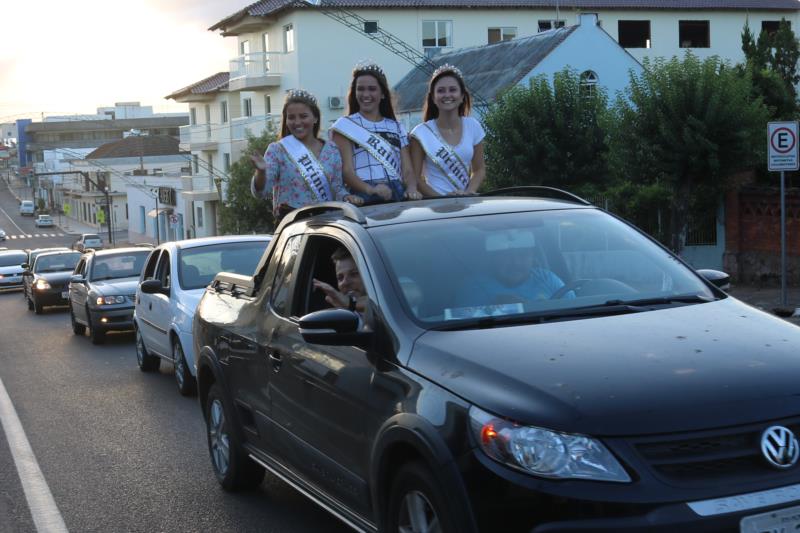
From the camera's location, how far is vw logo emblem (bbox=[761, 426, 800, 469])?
3.78 meters

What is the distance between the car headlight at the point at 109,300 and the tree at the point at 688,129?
1181 cm

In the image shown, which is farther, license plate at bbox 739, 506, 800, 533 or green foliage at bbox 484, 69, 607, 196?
green foliage at bbox 484, 69, 607, 196

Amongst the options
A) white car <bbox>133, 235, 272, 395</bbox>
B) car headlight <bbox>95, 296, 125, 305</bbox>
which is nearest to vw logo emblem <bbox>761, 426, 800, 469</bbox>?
white car <bbox>133, 235, 272, 395</bbox>

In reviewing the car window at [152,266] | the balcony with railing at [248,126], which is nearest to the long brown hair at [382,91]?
the car window at [152,266]

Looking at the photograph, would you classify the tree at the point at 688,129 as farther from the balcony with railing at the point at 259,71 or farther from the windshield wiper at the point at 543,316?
the balcony with railing at the point at 259,71

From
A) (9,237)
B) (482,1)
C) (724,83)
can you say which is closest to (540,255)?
(724,83)

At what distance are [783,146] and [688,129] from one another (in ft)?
21.4

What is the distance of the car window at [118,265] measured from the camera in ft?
63.4

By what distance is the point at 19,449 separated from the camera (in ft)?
30.2

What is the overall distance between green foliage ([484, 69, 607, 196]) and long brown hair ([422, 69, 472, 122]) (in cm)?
1914

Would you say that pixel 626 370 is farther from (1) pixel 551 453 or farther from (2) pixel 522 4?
(2) pixel 522 4

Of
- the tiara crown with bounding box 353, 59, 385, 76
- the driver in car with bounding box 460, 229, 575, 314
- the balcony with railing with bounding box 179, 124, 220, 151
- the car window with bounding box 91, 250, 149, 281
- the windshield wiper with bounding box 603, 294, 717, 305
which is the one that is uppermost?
the balcony with railing with bounding box 179, 124, 220, 151

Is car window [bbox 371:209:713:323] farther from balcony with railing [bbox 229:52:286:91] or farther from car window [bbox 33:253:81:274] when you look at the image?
balcony with railing [bbox 229:52:286:91]

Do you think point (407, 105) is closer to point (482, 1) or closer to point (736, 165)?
point (482, 1)
